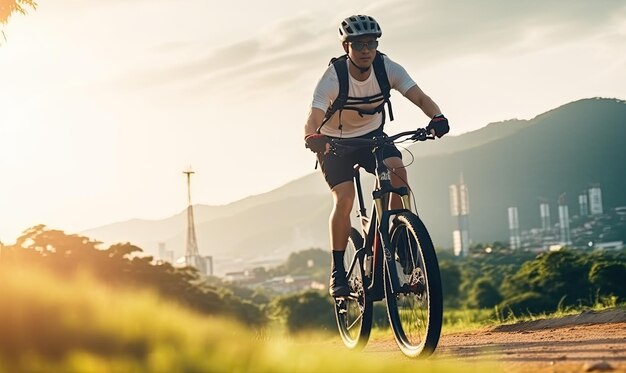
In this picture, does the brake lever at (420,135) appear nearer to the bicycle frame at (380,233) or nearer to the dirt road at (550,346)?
the bicycle frame at (380,233)

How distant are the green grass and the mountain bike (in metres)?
0.33

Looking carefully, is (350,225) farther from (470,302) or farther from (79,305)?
(470,302)

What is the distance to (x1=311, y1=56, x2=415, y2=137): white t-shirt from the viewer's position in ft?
23.7

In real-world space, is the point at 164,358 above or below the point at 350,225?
below

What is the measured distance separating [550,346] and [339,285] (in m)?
1.77

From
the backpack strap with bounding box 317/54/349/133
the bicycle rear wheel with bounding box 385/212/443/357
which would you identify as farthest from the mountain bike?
the backpack strap with bounding box 317/54/349/133

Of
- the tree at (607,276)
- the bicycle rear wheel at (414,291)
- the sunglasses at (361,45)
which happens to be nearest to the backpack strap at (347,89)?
the sunglasses at (361,45)

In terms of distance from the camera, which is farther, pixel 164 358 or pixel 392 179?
pixel 392 179

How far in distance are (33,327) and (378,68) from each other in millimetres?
3027

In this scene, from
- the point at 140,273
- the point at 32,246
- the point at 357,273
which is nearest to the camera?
the point at 357,273

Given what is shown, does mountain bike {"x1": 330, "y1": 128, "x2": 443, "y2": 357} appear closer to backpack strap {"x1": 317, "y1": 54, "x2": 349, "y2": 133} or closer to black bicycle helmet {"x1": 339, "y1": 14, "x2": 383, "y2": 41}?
backpack strap {"x1": 317, "y1": 54, "x2": 349, "y2": 133}

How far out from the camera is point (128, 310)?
6195 millimetres

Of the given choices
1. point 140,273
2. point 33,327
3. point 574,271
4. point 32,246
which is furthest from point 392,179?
point 574,271

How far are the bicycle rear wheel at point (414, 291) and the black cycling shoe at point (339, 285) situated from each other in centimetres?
88
